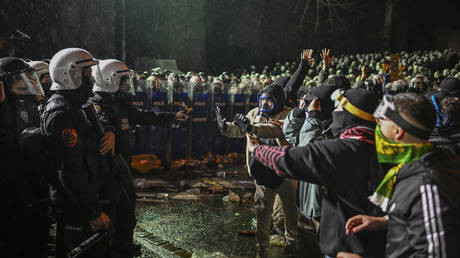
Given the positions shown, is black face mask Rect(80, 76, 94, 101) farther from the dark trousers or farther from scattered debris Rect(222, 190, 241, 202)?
scattered debris Rect(222, 190, 241, 202)

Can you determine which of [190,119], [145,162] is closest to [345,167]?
[145,162]

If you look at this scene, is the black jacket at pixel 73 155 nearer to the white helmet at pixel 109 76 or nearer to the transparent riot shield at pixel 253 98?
the white helmet at pixel 109 76

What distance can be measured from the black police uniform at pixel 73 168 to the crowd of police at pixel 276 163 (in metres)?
0.01

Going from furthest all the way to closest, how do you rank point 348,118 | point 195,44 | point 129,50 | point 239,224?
point 195,44, point 129,50, point 239,224, point 348,118

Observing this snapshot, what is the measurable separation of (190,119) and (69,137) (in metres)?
7.16

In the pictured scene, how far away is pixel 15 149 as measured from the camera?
365 centimetres

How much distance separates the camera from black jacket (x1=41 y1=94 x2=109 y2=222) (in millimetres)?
2980

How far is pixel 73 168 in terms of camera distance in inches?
118

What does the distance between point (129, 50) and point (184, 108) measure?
17765 mm

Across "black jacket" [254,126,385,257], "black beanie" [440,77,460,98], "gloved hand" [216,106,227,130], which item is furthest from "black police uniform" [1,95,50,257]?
"black beanie" [440,77,460,98]

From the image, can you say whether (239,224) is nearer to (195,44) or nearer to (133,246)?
(133,246)

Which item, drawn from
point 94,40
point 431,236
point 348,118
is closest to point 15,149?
point 348,118

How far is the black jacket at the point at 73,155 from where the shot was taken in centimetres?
298

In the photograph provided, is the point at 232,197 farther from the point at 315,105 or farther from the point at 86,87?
the point at 86,87
